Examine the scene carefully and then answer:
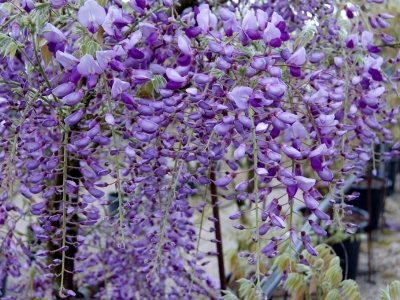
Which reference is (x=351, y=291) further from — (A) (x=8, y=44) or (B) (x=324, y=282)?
(A) (x=8, y=44)

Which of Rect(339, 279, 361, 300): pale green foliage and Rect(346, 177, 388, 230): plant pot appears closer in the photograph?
Rect(339, 279, 361, 300): pale green foliage

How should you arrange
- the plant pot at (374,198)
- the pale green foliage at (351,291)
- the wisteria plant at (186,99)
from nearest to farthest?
the wisteria plant at (186,99), the pale green foliage at (351,291), the plant pot at (374,198)

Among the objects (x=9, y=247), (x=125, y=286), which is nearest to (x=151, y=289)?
(x=125, y=286)

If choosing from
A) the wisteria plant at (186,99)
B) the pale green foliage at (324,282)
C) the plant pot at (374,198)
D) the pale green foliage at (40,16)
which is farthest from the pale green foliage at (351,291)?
the plant pot at (374,198)

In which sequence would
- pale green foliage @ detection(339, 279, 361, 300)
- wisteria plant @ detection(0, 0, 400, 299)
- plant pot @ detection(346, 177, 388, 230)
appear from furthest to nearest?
1. plant pot @ detection(346, 177, 388, 230)
2. pale green foliage @ detection(339, 279, 361, 300)
3. wisteria plant @ detection(0, 0, 400, 299)

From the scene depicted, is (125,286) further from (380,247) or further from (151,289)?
(380,247)

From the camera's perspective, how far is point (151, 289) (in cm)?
164

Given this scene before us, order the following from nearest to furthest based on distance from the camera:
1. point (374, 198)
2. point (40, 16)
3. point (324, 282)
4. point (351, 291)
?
point (40, 16) < point (351, 291) < point (324, 282) < point (374, 198)

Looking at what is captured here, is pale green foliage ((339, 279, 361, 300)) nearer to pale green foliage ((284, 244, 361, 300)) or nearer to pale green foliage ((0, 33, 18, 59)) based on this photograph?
pale green foliage ((284, 244, 361, 300))

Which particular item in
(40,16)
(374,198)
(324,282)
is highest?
(40,16)

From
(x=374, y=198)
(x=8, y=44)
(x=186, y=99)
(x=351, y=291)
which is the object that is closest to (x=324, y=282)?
(x=351, y=291)

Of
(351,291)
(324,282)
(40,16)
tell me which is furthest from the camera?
(324,282)

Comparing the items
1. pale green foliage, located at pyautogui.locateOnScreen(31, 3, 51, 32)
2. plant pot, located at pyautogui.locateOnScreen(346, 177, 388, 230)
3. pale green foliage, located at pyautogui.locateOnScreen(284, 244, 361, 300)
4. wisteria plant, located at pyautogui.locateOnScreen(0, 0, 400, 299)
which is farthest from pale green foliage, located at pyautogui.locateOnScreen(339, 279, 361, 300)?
plant pot, located at pyautogui.locateOnScreen(346, 177, 388, 230)

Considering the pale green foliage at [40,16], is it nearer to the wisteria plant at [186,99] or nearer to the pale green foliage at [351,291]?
the wisteria plant at [186,99]
